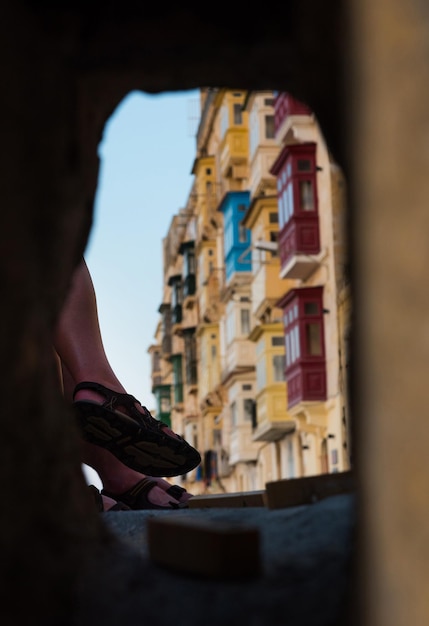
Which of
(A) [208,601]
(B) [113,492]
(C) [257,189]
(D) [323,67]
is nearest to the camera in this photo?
(A) [208,601]

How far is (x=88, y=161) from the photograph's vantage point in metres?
1.53

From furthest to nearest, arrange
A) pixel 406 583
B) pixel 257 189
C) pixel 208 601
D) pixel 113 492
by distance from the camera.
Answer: pixel 257 189
pixel 113 492
pixel 208 601
pixel 406 583

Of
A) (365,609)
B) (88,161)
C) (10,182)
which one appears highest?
(88,161)

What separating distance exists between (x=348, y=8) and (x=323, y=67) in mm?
156

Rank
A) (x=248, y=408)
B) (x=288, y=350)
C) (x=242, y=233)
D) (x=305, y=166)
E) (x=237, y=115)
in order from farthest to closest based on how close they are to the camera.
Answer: (x=237, y=115) < (x=242, y=233) < (x=248, y=408) < (x=288, y=350) < (x=305, y=166)

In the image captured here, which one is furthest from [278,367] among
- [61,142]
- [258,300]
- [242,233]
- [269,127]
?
[61,142]

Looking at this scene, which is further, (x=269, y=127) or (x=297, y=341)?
(x=269, y=127)

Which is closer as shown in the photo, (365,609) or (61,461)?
(365,609)

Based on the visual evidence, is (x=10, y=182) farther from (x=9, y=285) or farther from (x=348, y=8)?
(x=348, y=8)

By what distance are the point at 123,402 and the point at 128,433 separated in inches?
3.3

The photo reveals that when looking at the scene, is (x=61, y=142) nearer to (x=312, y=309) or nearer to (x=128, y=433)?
(x=128, y=433)

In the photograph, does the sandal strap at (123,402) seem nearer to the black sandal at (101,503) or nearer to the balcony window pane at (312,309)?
the black sandal at (101,503)

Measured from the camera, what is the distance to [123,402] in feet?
9.67

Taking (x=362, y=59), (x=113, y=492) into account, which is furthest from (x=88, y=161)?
(x=113, y=492)
